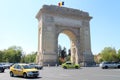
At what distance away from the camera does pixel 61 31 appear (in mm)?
59281

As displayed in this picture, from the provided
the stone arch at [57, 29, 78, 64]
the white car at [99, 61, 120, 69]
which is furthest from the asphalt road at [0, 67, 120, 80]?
the stone arch at [57, 29, 78, 64]

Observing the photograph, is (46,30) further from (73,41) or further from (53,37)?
(73,41)

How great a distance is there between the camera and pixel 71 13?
59.3m

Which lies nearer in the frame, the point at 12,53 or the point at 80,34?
the point at 80,34

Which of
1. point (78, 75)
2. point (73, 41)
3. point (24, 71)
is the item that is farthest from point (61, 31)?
point (24, 71)

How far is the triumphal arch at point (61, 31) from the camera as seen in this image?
5534 centimetres

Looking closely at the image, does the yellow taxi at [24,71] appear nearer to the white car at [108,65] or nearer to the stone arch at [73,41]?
the white car at [108,65]

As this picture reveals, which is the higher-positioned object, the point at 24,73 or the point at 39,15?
the point at 39,15

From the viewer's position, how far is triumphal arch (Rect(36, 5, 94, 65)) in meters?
55.3

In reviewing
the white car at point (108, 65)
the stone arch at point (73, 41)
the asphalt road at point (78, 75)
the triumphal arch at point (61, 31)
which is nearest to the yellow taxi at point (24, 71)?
the asphalt road at point (78, 75)

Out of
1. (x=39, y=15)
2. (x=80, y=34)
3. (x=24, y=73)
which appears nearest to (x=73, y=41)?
(x=80, y=34)

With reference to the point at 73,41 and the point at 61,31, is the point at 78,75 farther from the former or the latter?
the point at 73,41

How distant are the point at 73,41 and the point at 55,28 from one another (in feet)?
25.6

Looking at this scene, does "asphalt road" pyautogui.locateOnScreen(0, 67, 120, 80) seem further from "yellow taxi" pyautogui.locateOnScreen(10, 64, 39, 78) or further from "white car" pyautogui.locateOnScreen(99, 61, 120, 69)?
"white car" pyautogui.locateOnScreen(99, 61, 120, 69)
